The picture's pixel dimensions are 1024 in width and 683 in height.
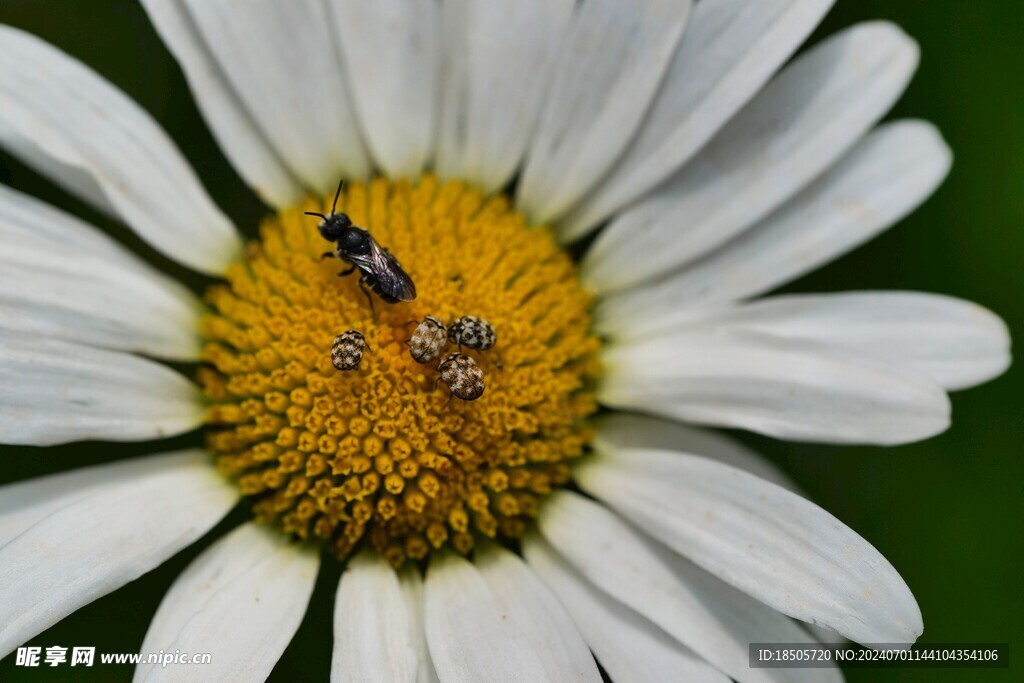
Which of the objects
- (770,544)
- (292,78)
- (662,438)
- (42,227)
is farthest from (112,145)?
(770,544)

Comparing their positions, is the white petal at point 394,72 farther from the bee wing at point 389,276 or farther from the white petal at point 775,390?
the white petal at point 775,390

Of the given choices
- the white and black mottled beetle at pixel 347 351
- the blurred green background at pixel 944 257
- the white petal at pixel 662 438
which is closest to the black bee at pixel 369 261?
the white and black mottled beetle at pixel 347 351

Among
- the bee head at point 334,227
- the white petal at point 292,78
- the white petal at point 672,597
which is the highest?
the white petal at point 292,78

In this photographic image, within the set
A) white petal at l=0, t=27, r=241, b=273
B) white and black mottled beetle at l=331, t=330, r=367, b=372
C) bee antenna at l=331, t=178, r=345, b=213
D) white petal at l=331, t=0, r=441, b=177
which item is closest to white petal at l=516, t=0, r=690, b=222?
white petal at l=331, t=0, r=441, b=177

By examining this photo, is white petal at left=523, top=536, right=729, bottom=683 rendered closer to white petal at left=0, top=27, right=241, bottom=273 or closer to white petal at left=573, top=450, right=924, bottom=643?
white petal at left=573, top=450, right=924, bottom=643

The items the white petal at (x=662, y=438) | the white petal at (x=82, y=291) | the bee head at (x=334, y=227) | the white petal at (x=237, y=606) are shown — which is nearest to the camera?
the white petal at (x=237, y=606)

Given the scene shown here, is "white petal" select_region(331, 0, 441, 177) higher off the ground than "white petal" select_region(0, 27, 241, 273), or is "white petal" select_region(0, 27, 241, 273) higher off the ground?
"white petal" select_region(331, 0, 441, 177)

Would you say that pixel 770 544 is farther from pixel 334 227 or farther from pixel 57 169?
pixel 57 169
